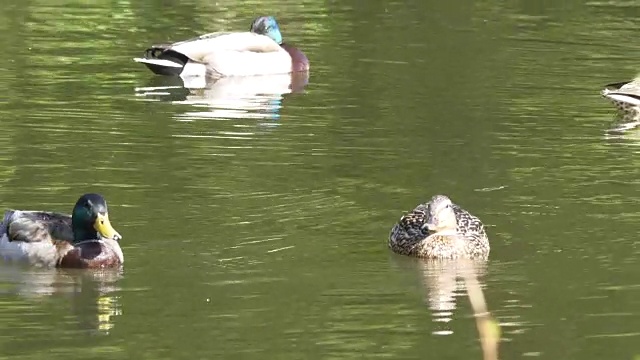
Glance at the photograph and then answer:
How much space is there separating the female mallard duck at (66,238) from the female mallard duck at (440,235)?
202 cm

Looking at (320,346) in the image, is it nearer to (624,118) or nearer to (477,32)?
(624,118)

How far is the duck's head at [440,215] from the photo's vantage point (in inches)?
492

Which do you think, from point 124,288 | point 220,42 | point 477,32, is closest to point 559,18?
point 477,32

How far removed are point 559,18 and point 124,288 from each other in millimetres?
15493

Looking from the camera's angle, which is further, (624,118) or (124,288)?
(624,118)

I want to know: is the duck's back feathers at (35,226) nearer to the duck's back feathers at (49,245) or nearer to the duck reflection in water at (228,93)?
the duck's back feathers at (49,245)

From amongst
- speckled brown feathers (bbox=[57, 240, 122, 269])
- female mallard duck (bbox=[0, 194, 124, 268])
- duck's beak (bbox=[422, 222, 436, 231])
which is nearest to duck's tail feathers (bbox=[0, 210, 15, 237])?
female mallard duck (bbox=[0, 194, 124, 268])

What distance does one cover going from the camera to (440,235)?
1270cm

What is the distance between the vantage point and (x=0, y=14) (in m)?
25.0

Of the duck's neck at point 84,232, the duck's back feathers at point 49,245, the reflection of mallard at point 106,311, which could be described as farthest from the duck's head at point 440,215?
the reflection of mallard at point 106,311

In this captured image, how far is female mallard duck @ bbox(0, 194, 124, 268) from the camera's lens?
11906 millimetres

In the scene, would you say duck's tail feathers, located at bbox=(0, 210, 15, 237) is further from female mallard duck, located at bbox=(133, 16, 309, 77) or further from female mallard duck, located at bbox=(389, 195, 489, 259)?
female mallard duck, located at bbox=(133, 16, 309, 77)

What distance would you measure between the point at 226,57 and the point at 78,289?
10.6 metres

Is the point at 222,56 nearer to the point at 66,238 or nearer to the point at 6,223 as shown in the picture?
the point at 6,223
